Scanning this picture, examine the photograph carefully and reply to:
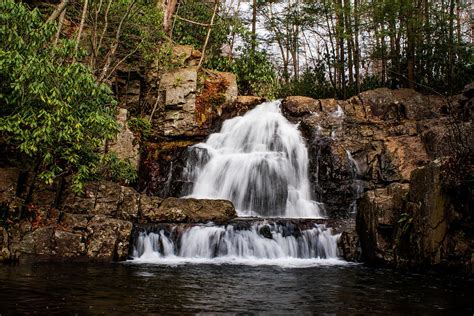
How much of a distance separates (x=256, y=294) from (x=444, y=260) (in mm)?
3764

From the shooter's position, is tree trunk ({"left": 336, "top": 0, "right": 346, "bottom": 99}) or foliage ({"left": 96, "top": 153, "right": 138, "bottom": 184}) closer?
foliage ({"left": 96, "top": 153, "right": 138, "bottom": 184})

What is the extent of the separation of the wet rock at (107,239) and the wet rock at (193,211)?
5.65ft

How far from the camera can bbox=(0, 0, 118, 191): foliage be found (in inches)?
333

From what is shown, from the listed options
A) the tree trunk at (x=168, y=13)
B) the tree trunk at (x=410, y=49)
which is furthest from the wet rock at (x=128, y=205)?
the tree trunk at (x=410, y=49)

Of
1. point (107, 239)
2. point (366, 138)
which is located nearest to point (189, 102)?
point (366, 138)

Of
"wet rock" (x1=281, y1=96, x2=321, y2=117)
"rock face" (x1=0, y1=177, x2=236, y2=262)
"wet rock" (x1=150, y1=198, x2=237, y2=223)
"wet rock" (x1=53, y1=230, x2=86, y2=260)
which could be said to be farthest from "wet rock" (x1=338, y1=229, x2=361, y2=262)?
"wet rock" (x1=281, y1=96, x2=321, y2=117)

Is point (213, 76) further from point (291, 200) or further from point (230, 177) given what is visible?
point (291, 200)

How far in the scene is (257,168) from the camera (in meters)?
14.2

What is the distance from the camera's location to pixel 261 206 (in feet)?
44.1

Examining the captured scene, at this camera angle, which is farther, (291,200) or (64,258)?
(291,200)

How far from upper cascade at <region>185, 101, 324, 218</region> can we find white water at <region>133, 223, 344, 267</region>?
309 centimetres

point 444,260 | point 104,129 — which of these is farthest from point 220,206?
point 444,260

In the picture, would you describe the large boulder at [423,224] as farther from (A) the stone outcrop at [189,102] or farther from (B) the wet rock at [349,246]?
(A) the stone outcrop at [189,102]

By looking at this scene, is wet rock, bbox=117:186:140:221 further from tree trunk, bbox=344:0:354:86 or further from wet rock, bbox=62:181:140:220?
tree trunk, bbox=344:0:354:86
